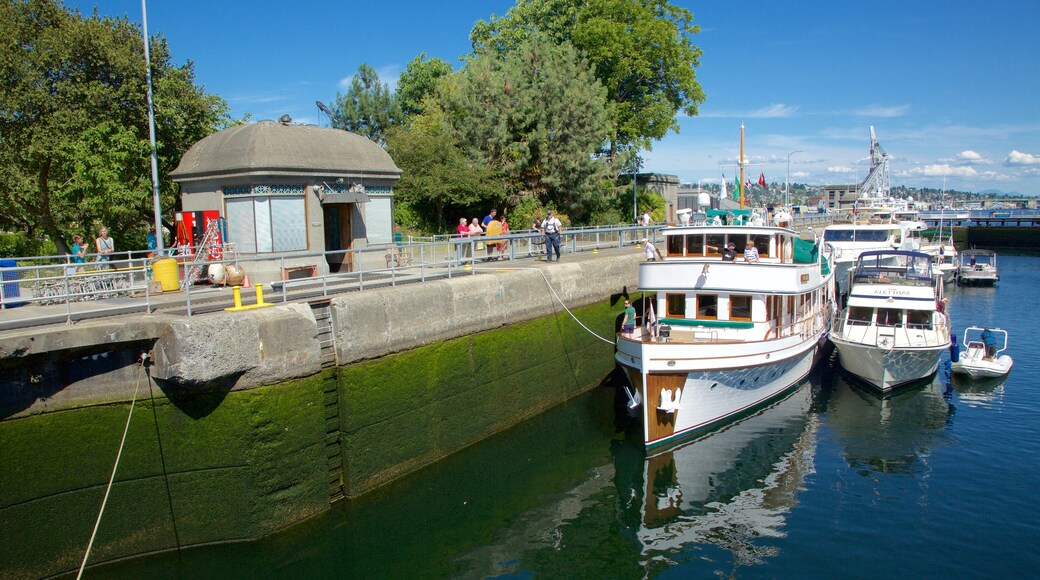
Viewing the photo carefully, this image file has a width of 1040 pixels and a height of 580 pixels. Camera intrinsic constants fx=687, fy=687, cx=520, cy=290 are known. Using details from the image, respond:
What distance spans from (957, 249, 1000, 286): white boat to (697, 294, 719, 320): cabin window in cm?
3796

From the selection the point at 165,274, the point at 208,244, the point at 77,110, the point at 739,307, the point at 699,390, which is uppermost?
the point at 77,110

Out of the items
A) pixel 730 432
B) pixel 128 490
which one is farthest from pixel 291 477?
pixel 730 432

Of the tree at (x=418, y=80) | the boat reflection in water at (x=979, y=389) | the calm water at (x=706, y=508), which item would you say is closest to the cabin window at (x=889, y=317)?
the boat reflection in water at (x=979, y=389)

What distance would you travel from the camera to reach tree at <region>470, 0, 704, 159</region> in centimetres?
4316

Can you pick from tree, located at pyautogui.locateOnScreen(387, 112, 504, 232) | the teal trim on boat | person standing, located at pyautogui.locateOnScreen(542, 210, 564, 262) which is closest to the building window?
person standing, located at pyautogui.locateOnScreen(542, 210, 564, 262)

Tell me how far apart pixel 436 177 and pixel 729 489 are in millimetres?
22198

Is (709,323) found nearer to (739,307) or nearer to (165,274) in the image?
(739,307)

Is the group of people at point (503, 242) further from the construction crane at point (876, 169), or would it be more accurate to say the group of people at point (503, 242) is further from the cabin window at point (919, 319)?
the construction crane at point (876, 169)

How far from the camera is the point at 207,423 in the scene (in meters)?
11.7

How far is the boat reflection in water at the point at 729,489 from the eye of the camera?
511 inches

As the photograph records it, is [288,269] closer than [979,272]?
Yes

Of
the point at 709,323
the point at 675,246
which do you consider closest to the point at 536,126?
the point at 675,246

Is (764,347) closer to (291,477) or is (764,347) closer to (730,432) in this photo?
(730,432)

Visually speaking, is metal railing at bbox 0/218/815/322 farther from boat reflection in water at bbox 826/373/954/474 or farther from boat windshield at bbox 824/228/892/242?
boat windshield at bbox 824/228/892/242
